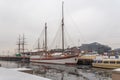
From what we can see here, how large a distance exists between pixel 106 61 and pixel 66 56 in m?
20.3

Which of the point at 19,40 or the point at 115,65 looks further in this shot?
the point at 19,40

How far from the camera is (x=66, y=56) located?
75.1 metres

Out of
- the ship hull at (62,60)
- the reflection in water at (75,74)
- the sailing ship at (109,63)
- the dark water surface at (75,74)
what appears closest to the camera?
the reflection in water at (75,74)

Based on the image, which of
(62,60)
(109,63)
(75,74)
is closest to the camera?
(75,74)

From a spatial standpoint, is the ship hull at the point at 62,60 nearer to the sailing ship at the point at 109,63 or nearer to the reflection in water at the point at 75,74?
the sailing ship at the point at 109,63

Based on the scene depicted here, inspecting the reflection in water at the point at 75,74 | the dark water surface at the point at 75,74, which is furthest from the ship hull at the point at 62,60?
the reflection in water at the point at 75,74

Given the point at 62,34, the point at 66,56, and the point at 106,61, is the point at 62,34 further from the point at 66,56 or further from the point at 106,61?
the point at 106,61

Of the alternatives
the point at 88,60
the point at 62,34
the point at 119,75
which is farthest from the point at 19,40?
the point at 119,75

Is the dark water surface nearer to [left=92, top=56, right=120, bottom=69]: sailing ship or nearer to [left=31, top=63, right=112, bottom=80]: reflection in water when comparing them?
[left=31, top=63, right=112, bottom=80]: reflection in water

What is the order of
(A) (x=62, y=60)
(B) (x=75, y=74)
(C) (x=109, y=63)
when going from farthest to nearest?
(A) (x=62, y=60), (C) (x=109, y=63), (B) (x=75, y=74)

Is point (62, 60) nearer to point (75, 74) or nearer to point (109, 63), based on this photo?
point (109, 63)

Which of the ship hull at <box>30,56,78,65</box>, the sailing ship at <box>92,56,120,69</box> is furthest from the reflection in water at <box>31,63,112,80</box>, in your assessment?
the ship hull at <box>30,56,78,65</box>

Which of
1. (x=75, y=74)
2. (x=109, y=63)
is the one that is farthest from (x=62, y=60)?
(x=75, y=74)

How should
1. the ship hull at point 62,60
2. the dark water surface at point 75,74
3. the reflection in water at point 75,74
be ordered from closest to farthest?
the reflection in water at point 75,74 < the dark water surface at point 75,74 < the ship hull at point 62,60
